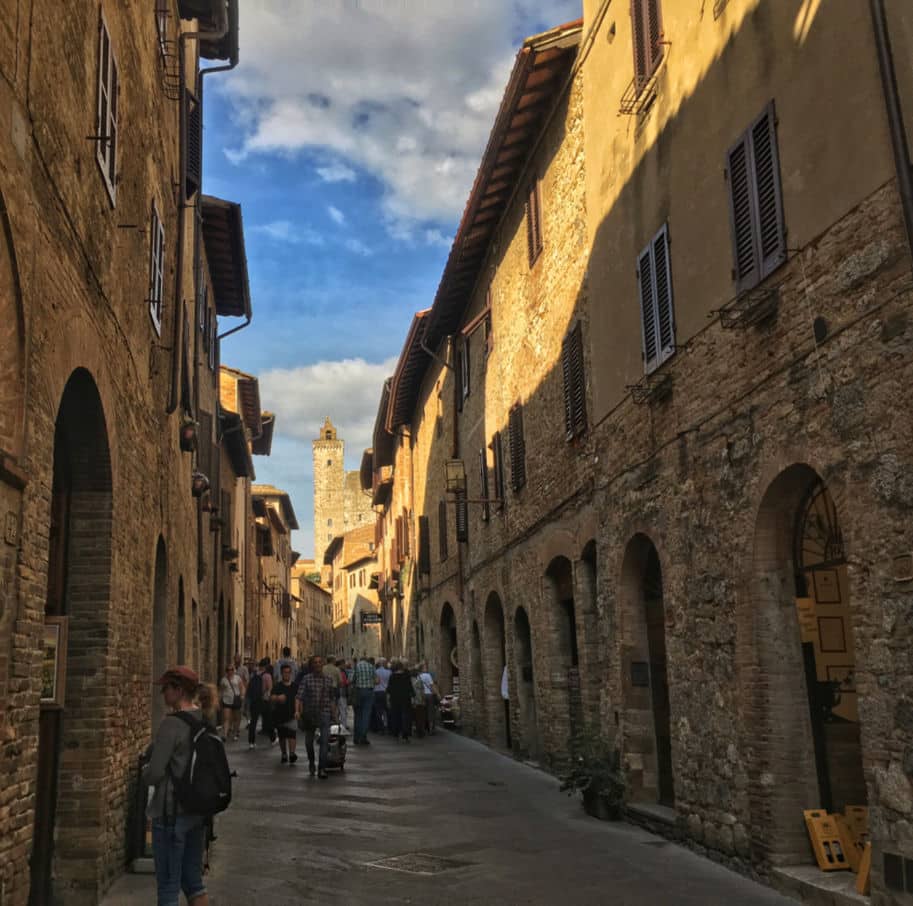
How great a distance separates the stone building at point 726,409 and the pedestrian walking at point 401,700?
699 centimetres

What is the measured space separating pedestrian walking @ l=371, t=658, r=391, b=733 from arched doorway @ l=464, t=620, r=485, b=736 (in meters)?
2.64

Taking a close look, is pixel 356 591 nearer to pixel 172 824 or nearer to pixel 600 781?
pixel 600 781

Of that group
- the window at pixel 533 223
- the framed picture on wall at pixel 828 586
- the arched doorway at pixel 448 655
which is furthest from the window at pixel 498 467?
the framed picture on wall at pixel 828 586

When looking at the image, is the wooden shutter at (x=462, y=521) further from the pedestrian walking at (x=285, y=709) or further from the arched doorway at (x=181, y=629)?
the arched doorway at (x=181, y=629)

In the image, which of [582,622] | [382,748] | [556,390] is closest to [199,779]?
[582,622]

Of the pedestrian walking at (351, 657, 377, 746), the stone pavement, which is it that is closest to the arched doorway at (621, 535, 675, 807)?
the stone pavement

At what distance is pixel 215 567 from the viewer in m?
20.6

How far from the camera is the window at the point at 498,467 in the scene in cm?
1775

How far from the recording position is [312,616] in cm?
7912

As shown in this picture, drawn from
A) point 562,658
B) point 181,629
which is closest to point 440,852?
point 562,658

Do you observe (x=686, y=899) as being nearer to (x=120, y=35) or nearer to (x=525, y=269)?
(x=120, y=35)

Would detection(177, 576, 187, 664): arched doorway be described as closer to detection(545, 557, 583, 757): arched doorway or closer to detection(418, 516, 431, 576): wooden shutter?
detection(545, 557, 583, 757): arched doorway

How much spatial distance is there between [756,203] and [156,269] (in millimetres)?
5943

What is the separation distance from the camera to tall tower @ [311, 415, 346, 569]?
327ft
